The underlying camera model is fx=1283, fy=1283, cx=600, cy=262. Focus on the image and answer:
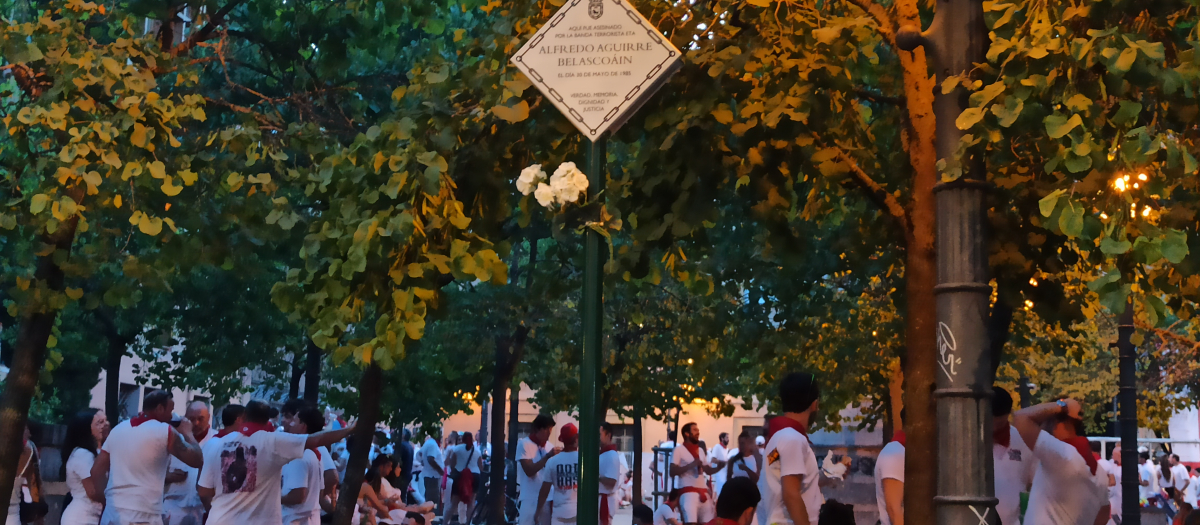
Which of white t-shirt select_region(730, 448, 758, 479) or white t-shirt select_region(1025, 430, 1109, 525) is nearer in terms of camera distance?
white t-shirt select_region(1025, 430, 1109, 525)


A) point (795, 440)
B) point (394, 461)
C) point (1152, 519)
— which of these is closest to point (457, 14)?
point (394, 461)

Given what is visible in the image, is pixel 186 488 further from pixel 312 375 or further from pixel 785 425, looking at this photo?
pixel 312 375

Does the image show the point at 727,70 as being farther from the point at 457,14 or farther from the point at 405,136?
the point at 457,14

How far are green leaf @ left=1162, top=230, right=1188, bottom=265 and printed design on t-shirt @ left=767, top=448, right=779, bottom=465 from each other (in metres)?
2.53

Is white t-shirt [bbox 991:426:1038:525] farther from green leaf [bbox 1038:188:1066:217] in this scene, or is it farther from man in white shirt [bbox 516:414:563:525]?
man in white shirt [bbox 516:414:563:525]

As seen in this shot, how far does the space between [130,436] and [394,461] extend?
6317mm

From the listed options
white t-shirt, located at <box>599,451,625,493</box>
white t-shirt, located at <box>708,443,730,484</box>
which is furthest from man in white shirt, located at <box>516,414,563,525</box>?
white t-shirt, located at <box>708,443,730,484</box>

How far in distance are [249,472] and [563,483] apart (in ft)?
14.1

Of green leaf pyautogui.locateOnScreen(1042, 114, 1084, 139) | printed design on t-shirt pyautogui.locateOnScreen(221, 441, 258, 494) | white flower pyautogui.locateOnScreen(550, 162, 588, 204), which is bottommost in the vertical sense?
printed design on t-shirt pyautogui.locateOnScreen(221, 441, 258, 494)

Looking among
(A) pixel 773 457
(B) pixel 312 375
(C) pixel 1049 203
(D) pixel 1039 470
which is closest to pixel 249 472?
(A) pixel 773 457

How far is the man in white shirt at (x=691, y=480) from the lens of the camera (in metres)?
15.4

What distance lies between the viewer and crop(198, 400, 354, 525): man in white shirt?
9.21 metres

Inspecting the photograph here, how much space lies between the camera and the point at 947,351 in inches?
192

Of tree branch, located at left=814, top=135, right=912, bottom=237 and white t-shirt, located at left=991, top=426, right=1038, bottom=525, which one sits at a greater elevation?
tree branch, located at left=814, top=135, right=912, bottom=237
